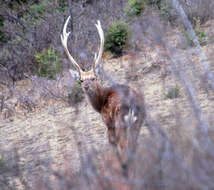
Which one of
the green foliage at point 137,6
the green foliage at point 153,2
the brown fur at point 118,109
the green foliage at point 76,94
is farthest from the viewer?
the green foliage at point 137,6

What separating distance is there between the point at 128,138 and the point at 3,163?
2290 mm

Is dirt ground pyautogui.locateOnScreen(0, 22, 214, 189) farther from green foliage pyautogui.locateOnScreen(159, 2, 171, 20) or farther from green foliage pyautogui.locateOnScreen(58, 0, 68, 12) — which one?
green foliage pyautogui.locateOnScreen(58, 0, 68, 12)

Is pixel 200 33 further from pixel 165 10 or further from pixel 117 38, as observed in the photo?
pixel 117 38

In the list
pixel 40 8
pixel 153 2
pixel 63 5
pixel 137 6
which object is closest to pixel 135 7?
pixel 137 6

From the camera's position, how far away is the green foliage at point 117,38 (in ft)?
46.4

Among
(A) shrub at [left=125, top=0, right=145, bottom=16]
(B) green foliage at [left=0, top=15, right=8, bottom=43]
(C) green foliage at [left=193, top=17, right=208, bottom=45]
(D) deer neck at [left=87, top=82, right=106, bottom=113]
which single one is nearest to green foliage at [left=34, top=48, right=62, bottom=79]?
(B) green foliage at [left=0, top=15, right=8, bottom=43]

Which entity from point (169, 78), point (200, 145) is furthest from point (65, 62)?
point (200, 145)

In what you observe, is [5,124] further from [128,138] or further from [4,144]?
[128,138]

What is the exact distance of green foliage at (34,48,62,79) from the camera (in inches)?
545

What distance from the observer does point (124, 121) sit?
623 centimetres

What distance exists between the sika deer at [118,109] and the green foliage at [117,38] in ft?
16.5

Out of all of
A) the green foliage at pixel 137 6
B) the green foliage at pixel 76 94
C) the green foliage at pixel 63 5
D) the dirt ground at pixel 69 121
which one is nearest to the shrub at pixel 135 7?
the green foliage at pixel 137 6

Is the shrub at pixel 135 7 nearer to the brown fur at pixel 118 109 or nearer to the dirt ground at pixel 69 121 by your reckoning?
the dirt ground at pixel 69 121

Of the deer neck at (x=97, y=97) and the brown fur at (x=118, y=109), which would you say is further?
the deer neck at (x=97, y=97)
